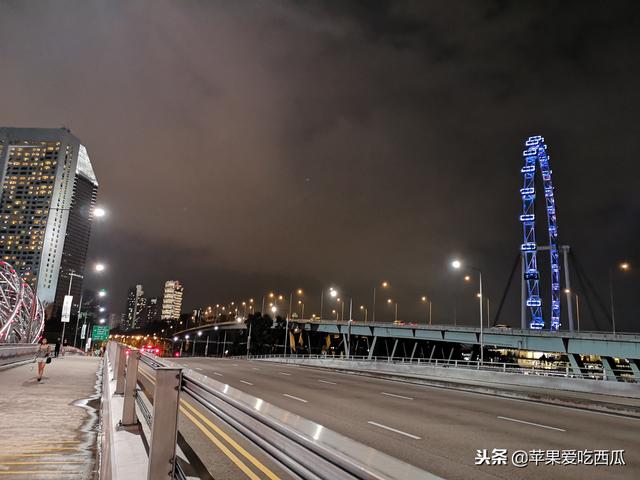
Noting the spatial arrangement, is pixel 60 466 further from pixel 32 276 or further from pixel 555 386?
pixel 32 276

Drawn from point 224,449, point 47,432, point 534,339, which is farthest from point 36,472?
point 534,339

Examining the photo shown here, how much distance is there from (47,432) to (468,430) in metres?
9.97

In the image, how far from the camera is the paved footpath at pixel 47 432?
7.12 meters

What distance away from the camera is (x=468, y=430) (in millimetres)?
12133

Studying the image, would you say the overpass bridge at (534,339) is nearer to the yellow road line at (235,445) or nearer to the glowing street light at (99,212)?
the yellow road line at (235,445)

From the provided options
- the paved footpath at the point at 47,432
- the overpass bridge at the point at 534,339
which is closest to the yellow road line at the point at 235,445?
the paved footpath at the point at 47,432

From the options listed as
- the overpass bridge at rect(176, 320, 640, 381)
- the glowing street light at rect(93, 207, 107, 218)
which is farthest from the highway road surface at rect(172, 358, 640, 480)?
the overpass bridge at rect(176, 320, 640, 381)

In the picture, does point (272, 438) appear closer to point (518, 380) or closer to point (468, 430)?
point (468, 430)

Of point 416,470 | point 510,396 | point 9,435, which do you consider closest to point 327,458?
point 416,470

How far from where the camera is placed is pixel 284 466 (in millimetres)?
2748

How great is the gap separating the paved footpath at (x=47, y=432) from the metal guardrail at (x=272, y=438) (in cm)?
378

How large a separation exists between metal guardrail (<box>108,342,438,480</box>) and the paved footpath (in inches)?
149

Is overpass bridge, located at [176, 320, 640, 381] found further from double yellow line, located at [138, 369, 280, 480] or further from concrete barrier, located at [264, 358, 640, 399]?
double yellow line, located at [138, 369, 280, 480]

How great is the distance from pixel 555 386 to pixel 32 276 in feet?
712
